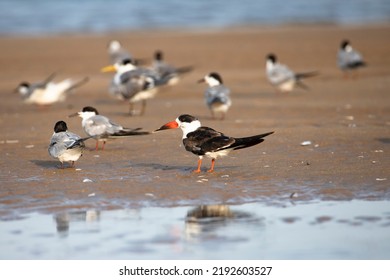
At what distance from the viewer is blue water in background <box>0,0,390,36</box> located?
22.7 meters

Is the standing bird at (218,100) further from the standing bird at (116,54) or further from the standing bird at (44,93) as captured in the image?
the standing bird at (116,54)

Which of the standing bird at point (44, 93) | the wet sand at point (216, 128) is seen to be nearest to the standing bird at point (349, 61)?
the wet sand at point (216, 128)

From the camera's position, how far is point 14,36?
20734 millimetres

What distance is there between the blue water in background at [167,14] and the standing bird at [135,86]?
9.90 m

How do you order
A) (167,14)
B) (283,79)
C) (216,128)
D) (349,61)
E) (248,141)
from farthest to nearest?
(167,14) < (349,61) < (283,79) < (216,128) < (248,141)

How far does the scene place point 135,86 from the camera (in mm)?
11641

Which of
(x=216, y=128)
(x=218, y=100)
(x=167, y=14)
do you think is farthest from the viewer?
(x=167, y=14)

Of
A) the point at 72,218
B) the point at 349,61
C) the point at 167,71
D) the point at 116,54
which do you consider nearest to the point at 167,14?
the point at 116,54

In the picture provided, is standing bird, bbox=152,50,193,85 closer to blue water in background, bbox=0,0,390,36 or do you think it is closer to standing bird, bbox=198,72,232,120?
standing bird, bbox=198,72,232,120

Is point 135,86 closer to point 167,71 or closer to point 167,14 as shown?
point 167,71

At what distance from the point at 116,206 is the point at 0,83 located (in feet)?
30.1

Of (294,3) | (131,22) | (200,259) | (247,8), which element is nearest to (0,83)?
(131,22)

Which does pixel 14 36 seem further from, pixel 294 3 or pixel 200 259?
pixel 200 259

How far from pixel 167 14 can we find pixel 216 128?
602 inches
